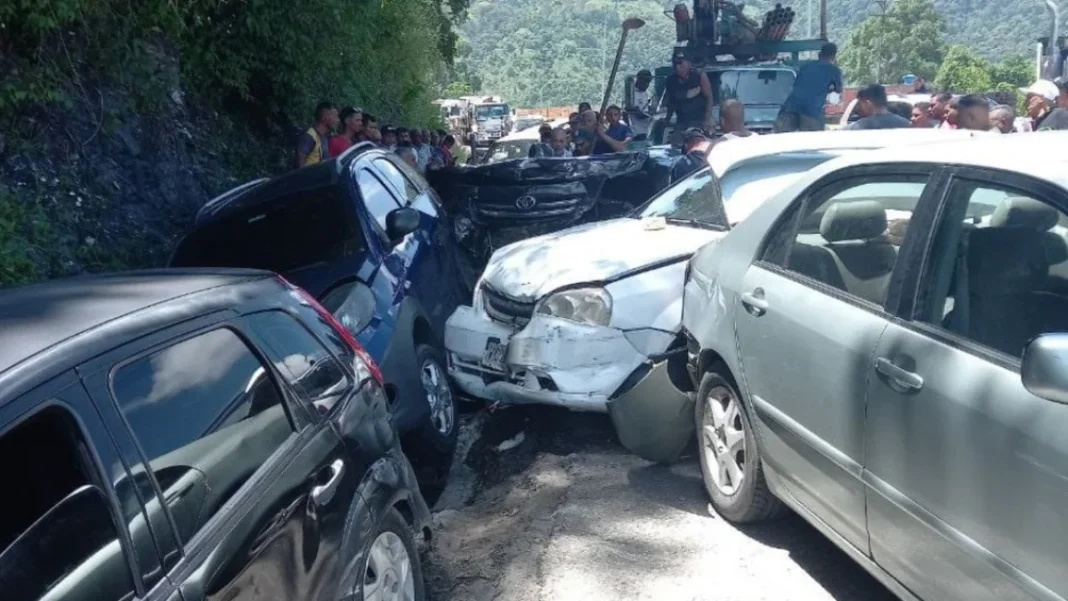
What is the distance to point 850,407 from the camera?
3.40 m

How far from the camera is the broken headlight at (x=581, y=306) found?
18.4 feet

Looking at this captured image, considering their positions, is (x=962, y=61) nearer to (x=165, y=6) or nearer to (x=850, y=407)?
(x=165, y=6)

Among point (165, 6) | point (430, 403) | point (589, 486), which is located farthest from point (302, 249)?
point (165, 6)

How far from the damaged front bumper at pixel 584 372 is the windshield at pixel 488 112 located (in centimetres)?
4334

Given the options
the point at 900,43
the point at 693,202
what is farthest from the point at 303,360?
the point at 900,43

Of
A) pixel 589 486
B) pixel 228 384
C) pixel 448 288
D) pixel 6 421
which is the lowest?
pixel 589 486

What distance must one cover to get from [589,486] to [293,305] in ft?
7.12

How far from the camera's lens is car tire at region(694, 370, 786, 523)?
Result: 434cm

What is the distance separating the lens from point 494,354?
602 centimetres

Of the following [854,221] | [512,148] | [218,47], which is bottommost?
[512,148]

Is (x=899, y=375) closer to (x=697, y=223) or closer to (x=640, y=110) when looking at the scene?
(x=697, y=223)

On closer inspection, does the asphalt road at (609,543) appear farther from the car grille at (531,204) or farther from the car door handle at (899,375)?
the car grille at (531,204)

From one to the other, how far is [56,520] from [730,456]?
2.99m

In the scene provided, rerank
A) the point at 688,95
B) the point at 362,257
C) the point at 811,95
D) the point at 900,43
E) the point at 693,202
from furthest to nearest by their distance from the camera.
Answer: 1. the point at 900,43
2. the point at 688,95
3. the point at 811,95
4. the point at 693,202
5. the point at 362,257
